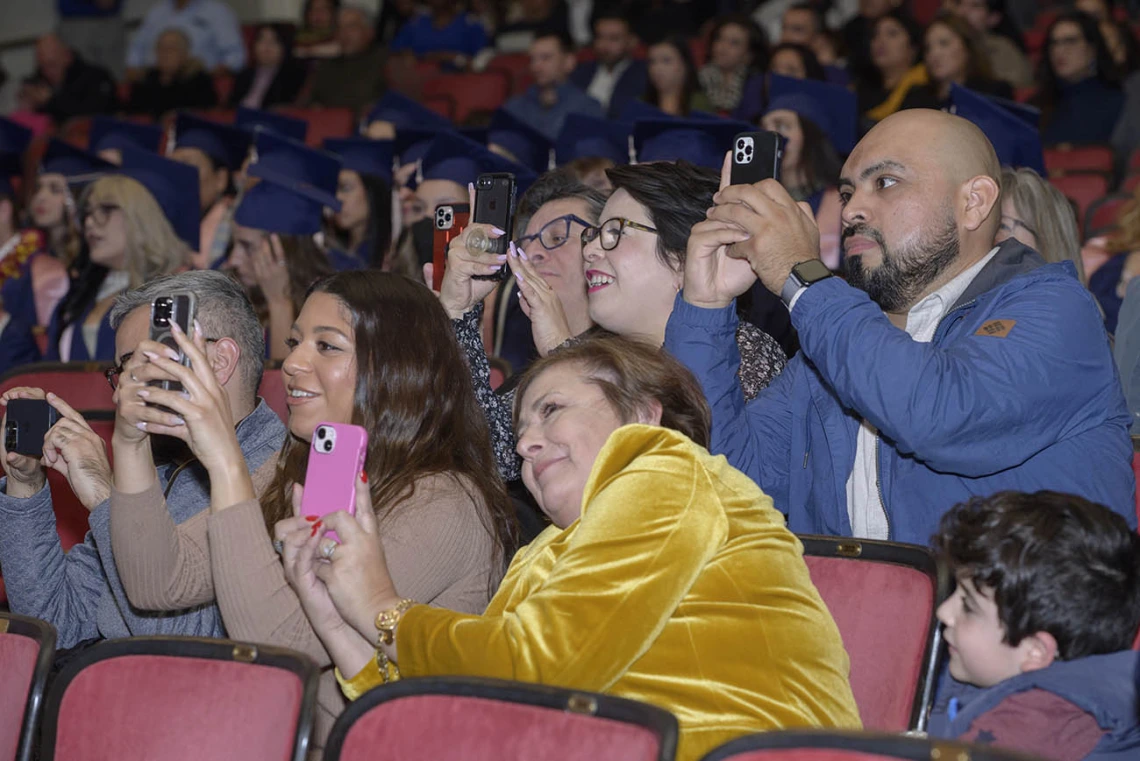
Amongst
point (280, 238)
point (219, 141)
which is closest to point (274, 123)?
point (219, 141)

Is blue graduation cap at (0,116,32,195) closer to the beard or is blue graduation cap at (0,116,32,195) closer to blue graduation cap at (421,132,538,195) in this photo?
blue graduation cap at (421,132,538,195)

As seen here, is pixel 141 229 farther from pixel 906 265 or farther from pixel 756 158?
pixel 906 265

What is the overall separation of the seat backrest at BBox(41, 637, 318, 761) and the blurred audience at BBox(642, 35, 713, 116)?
592cm

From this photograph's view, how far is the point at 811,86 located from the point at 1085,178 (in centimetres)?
139

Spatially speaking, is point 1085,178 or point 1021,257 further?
point 1085,178

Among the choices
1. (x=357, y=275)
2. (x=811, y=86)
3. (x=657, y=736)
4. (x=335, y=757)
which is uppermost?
(x=811, y=86)

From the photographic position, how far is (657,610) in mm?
1954

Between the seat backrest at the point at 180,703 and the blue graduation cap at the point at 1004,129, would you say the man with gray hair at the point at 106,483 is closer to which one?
the seat backrest at the point at 180,703

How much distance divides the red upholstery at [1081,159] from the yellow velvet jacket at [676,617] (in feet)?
17.5

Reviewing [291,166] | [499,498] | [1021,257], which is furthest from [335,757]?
[291,166]

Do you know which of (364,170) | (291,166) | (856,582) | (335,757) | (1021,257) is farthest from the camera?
(364,170)

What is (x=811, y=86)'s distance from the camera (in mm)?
6203

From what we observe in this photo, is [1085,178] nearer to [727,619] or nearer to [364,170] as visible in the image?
[364,170]

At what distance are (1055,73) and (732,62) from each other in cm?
180
